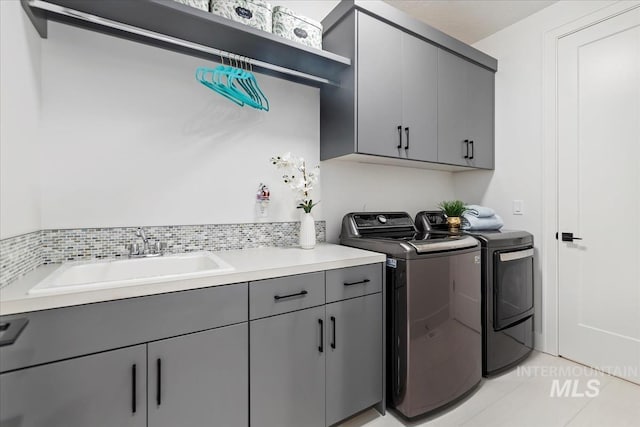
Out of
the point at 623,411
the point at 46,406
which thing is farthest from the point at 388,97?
the point at 623,411

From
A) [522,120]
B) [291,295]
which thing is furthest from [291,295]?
[522,120]

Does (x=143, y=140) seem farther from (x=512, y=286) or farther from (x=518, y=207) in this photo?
(x=518, y=207)

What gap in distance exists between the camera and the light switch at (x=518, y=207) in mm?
2532

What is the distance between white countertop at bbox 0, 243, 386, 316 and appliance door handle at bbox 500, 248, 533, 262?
1030 millimetres

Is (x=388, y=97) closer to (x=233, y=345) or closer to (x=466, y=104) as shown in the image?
(x=466, y=104)

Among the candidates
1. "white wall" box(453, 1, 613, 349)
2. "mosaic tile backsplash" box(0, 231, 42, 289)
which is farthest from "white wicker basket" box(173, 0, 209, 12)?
"white wall" box(453, 1, 613, 349)

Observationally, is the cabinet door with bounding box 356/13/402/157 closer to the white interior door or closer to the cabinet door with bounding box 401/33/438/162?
the cabinet door with bounding box 401/33/438/162

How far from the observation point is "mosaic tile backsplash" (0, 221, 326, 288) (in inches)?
42.4

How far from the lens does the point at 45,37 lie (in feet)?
4.45

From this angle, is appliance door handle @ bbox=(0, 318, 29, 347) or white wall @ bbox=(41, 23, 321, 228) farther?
white wall @ bbox=(41, 23, 321, 228)

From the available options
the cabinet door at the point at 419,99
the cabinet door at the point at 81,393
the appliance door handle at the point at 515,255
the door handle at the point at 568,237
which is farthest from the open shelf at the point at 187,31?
the door handle at the point at 568,237

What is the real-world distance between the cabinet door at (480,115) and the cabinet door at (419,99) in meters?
0.47

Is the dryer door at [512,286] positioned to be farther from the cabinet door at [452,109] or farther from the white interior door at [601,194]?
the cabinet door at [452,109]

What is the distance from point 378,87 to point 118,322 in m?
1.81
